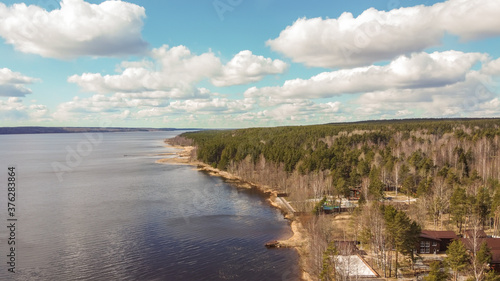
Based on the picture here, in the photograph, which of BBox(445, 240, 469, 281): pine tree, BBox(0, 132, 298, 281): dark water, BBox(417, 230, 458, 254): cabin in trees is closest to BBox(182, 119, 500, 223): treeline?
BBox(417, 230, 458, 254): cabin in trees

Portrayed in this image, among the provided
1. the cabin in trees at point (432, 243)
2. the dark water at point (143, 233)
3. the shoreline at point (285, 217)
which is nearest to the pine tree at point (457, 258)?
the cabin in trees at point (432, 243)

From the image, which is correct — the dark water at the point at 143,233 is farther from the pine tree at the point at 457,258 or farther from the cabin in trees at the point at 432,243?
the cabin in trees at the point at 432,243

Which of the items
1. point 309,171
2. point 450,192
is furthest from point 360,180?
point 450,192

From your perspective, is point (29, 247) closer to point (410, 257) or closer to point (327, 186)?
point (410, 257)

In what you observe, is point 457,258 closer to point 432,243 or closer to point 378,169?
point 432,243

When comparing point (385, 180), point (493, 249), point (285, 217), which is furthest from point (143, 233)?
point (385, 180)

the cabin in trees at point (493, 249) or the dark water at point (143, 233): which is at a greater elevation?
the cabin in trees at point (493, 249)
